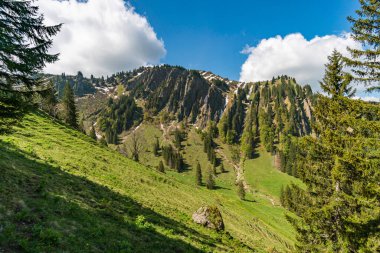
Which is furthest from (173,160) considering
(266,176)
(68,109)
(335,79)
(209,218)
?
(335,79)

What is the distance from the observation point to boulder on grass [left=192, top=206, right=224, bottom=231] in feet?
79.0

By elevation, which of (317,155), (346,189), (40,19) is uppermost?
(40,19)

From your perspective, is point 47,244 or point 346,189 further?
point 346,189

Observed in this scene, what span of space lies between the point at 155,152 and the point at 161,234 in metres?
165

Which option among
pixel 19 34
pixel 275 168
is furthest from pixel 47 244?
pixel 275 168

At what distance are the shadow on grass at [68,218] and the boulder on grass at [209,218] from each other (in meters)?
3.54

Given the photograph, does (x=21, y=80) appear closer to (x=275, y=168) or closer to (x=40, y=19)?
(x=40, y=19)

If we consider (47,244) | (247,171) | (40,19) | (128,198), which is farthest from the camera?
(247,171)

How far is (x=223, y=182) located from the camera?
463ft

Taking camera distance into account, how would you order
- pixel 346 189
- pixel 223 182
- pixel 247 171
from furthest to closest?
1. pixel 247 171
2. pixel 223 182
3. pixel 346 189

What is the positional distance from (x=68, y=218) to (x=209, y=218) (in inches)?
579

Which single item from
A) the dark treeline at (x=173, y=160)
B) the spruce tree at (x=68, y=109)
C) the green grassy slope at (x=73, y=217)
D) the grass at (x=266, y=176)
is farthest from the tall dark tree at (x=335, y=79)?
the dark treeline at (x=173, y=160)

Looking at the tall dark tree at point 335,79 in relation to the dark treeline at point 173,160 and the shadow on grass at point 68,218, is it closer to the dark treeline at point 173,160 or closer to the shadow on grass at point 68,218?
the shadow on grass at point 68,218

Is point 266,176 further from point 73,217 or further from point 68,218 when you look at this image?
point 68,218
